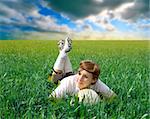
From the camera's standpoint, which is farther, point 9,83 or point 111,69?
point 111,69

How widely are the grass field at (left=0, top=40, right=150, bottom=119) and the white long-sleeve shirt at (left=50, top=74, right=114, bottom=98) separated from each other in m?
0.09

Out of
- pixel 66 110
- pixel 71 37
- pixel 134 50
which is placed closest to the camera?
pixel 66 110

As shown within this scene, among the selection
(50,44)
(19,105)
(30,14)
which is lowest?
(19,105)

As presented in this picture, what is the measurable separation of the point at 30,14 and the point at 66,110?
119 cm

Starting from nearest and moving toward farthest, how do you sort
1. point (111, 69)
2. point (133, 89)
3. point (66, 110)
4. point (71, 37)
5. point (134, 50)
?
1. point (66, 110)
2. point (133, 89)
3. point (71, 37)
4. point (111, 69)
5. point (134, 50)

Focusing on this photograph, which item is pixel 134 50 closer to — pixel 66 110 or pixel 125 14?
pixel 125 14

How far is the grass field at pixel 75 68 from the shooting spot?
3100mm

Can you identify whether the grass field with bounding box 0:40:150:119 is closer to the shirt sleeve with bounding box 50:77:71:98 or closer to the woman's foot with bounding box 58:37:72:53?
the shirt sleeve with bounding box 50:77:71:98

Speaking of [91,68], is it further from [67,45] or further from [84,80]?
[67,45]

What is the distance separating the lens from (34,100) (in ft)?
10.9

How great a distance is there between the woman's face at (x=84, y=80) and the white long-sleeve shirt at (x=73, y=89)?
0.03 m

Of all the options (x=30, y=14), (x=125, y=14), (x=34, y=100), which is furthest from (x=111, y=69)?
(x=34, y=100)

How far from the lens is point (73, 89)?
3.46 metres

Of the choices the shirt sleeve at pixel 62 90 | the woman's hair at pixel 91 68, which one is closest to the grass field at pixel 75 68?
the shirt sleeve at pixel 62 90
